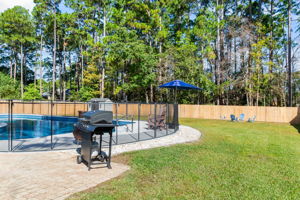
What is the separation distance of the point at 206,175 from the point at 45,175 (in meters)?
2.79

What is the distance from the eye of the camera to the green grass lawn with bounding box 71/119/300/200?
3038 mm

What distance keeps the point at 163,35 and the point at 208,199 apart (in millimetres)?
17161

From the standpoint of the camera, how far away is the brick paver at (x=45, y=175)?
298cm

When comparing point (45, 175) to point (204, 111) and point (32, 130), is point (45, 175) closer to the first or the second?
point (32, 130)

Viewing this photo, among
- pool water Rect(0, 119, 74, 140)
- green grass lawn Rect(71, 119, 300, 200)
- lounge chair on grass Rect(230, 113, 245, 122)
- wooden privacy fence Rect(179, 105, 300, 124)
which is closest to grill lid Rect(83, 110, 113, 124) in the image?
green grass lawn Rect(71, 119, 300, 200)

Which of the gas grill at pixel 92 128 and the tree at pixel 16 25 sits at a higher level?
the tree at pixel 16 25

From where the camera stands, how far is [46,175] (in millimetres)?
3656

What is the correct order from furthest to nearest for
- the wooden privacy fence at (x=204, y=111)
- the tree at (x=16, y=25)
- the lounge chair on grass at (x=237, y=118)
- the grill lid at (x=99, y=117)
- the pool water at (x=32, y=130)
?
the tree at (x=16, y=25) < the lounge chair on grass at (x=237, y=118) < the wooden privacy fence at (x=204, y=111) < the pool water at (x=32, y=130) < the grill lid at (x=99, y=117)

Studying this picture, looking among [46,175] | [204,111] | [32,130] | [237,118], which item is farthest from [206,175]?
[204,111]

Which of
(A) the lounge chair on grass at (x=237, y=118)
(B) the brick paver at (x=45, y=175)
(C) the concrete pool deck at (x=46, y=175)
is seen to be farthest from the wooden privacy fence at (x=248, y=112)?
(B) the brick paver at (x=45, y=175)

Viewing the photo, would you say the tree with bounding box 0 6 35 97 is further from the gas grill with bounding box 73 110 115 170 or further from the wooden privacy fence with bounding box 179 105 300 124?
the gas grill with bounding box 73 110 115 170

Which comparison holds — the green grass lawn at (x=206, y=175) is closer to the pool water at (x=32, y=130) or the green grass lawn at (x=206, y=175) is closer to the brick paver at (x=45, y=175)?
the brick paver at (x=45, y=175)

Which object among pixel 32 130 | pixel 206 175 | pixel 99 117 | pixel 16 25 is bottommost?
pixel 32 130

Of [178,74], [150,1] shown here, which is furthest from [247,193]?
[150,1]
